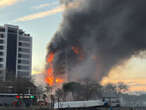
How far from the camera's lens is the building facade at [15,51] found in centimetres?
18338

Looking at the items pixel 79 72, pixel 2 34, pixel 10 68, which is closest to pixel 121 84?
pixel 79 72

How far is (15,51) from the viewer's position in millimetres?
189875

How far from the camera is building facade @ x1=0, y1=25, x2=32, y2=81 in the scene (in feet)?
602

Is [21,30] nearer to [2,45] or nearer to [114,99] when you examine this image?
[2,45]

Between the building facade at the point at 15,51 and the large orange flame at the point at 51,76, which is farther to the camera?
the building facade at the point at 15,51

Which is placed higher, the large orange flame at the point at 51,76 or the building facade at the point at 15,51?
the building facade at the point at 15,51

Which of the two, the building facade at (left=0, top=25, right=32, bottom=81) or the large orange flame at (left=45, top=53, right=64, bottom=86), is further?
the building facade at (left=0, top=25, right=32, bottom=81)

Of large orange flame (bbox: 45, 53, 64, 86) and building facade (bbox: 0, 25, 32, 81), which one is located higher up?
building facade (bbox: 0, 25, 32, 81)

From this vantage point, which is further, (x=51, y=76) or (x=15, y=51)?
(x=15, y=51)

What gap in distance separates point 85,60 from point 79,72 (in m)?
8.15

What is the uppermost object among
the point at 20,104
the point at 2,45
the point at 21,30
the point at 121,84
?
the point at 21,30

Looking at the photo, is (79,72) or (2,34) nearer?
(79,72)

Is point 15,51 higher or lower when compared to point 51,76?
higher

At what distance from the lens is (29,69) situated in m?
196
